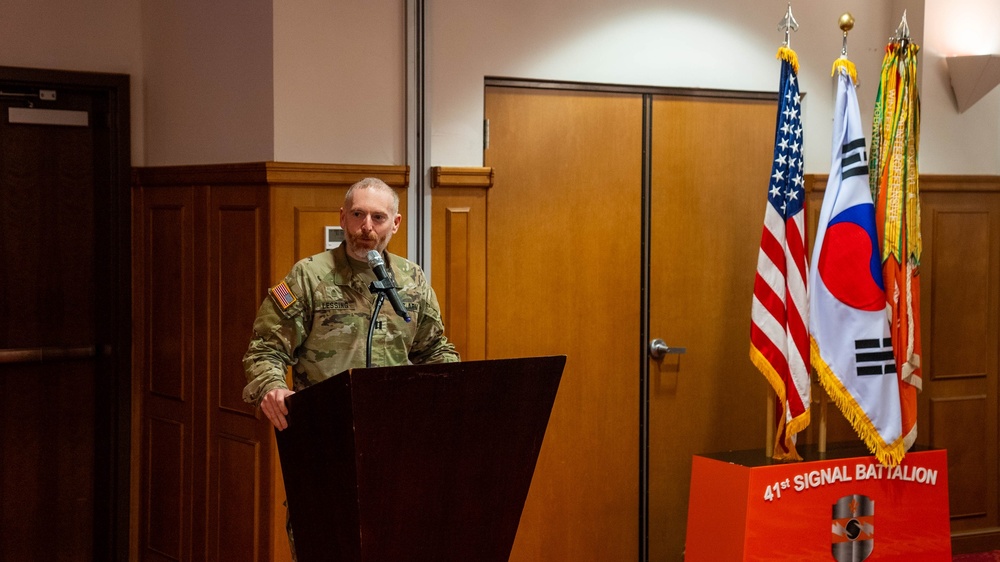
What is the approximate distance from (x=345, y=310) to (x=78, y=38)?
2.25m

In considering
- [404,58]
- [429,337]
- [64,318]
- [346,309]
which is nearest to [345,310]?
[346,309]

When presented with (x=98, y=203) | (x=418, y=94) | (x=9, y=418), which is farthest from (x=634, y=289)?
(x=9, y=418)

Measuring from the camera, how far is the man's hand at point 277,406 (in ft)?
7.86

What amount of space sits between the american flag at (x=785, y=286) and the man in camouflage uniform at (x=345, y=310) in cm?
159

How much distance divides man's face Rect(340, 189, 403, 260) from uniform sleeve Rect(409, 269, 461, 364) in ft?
0.77

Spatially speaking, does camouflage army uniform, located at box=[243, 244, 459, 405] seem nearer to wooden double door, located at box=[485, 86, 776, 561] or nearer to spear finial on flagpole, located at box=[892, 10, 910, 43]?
wooden double door, located at box=[485, 86, 776, 561]

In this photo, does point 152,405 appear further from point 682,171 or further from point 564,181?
point 682,171

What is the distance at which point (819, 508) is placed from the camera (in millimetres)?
3961

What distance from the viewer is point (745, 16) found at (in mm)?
4543

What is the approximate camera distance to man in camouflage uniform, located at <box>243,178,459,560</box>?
2734 millimetres

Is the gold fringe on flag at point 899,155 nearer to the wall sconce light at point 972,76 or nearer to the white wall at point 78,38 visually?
the wall sconce light at point 972,76

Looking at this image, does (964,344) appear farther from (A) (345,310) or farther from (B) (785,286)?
(A) (345,310)

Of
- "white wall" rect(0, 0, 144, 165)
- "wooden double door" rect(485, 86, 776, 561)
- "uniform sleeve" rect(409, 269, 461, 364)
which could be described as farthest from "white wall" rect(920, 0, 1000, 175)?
"white wall" rect(0, 0, 144, 165)

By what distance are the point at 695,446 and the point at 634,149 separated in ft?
4.08
